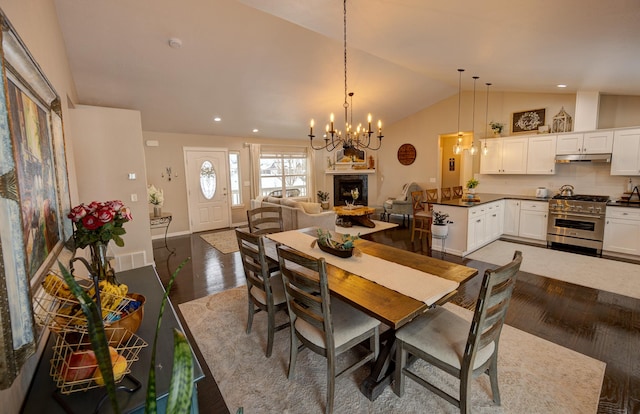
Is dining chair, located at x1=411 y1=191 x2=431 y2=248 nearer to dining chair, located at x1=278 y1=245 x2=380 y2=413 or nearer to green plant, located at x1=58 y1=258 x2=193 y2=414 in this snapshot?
dining chair, located at x1=278 y1=245 x2=380 y2=413

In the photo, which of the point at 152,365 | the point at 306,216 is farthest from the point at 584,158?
the point at 152,365

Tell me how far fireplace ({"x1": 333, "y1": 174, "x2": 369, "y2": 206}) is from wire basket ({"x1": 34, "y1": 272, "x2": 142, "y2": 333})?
8.15 metres

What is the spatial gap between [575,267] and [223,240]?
6094 mm

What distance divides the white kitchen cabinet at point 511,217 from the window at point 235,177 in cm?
624

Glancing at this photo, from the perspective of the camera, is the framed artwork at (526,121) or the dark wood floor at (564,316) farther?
the framed artwork at (526,121)

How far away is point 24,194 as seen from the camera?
3.68ft

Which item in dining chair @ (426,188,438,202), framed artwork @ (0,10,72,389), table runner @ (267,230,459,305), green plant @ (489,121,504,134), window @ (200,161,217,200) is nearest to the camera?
framed artwork @ (0,10,72,389)

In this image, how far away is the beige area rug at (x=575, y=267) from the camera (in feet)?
11.8

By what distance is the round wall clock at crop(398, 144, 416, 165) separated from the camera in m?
7.99

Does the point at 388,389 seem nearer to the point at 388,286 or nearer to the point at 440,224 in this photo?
the point at 388,286

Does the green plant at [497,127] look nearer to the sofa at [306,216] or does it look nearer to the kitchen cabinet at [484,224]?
the kitchen cabinet at [484,224]

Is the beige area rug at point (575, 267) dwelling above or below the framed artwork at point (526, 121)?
below

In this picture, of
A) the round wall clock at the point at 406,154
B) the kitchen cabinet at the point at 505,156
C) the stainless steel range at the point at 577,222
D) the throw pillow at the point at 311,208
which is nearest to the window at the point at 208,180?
the throw pillow at the point at 311,208

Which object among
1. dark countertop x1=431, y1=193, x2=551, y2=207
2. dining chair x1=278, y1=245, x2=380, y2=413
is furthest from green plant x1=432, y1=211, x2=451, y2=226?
dining chair x1=278, y1=245, x2=380, y2=413
